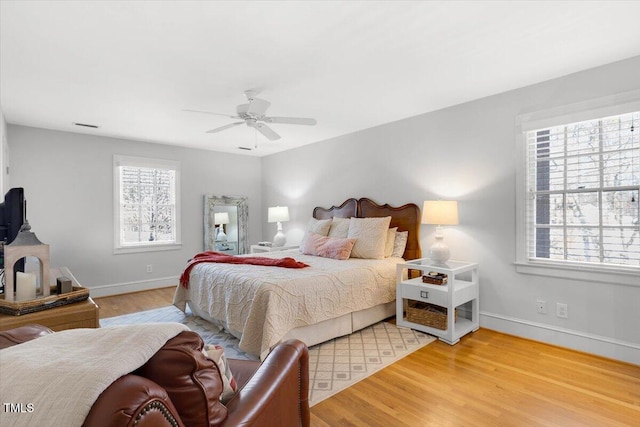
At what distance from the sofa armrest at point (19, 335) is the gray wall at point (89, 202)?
4.47 m

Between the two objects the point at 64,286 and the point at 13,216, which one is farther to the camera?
the point at 13,216

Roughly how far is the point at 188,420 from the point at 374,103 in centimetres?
343

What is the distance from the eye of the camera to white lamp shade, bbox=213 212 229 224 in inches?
241

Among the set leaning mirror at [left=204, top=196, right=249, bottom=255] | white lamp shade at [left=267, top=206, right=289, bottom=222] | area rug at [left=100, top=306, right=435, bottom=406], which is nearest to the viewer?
area rug at [left=100, top=306, right=435, bottom=406]

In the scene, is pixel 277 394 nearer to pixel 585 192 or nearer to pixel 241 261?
pixel 241 261

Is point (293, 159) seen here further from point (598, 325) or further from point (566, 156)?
point (598, 325)

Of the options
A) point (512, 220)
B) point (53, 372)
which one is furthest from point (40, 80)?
point (512, 220)

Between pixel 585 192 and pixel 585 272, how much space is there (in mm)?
704

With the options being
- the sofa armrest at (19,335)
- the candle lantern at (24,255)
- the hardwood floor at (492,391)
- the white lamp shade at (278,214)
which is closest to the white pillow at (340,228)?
the white lamp shade at (278,214)

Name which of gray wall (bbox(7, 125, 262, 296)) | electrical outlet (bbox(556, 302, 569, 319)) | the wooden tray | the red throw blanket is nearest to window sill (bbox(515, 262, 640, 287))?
electrical outlet (bbox(556, 302, 569, 319))

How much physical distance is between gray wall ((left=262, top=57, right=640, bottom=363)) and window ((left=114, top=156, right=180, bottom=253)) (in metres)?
3.11

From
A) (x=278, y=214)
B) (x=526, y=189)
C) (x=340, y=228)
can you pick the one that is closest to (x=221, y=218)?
(x=278, y=214)

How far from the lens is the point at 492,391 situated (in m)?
2.23

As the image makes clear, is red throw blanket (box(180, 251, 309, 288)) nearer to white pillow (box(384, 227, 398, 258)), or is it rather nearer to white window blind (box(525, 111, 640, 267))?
white pillow (box(384, 227, 398, 258))
